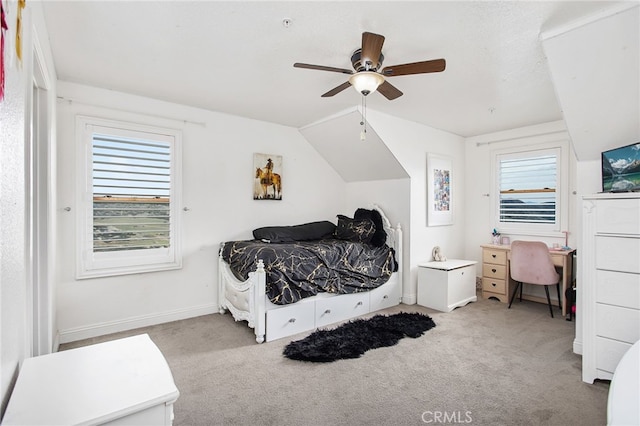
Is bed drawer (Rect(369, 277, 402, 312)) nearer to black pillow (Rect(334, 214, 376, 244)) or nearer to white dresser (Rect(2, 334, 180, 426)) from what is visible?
black pillow (Rect(334, 214, 376, 244))

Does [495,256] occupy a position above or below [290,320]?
above

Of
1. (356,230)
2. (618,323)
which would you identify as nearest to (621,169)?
(618,323)

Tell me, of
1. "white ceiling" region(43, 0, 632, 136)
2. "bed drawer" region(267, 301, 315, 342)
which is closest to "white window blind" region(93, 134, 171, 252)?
"white ceiling" region(43, 0, 632, 136)

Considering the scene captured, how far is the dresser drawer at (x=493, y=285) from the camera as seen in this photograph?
4.16 m

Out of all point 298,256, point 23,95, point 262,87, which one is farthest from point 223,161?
point 23,95

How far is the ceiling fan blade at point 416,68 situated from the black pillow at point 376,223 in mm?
2221

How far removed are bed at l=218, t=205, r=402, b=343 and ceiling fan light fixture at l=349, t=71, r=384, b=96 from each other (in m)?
1.64

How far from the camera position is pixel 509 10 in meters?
1.82

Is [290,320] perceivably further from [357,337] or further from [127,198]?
[127,198]

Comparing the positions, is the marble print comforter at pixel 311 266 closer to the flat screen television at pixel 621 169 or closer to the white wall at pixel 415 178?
the white wall at pixel 415 178

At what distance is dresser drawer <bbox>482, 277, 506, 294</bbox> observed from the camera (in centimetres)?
416

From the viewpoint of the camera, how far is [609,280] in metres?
2.17

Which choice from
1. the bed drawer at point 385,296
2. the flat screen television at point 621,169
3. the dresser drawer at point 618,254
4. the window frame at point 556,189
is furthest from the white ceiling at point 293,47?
the bed drawer at point 385,296

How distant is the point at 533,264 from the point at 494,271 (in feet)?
2.14
